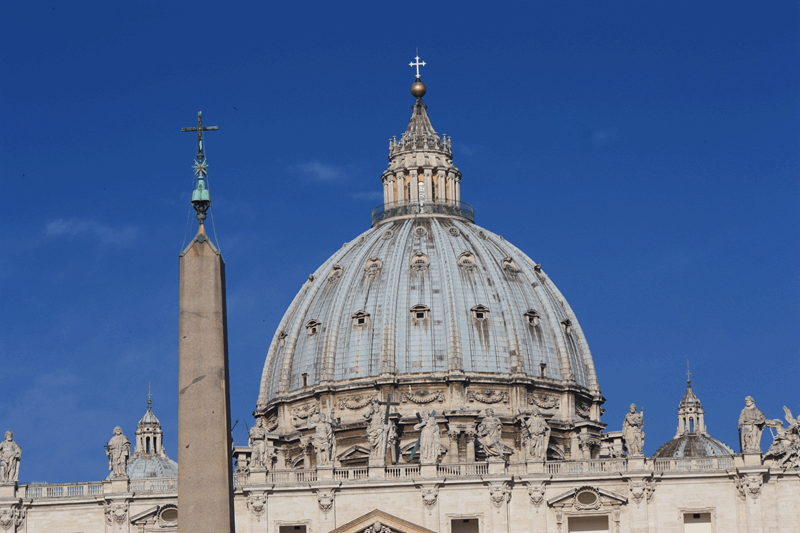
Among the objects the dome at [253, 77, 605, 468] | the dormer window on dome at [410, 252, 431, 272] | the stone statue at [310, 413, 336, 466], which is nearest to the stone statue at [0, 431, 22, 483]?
the stone statue at [310, 413, 336, 466]

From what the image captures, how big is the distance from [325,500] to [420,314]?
37.9 meters

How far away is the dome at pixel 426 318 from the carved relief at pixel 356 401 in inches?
60.6

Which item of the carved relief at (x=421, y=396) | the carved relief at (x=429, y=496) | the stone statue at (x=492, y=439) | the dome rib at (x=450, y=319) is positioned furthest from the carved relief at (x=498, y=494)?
the dome rib at (x=450, y=319)

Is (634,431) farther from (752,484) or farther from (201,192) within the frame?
(201,192)

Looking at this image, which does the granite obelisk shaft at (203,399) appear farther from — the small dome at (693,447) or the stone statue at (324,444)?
the small dome at (693,447)

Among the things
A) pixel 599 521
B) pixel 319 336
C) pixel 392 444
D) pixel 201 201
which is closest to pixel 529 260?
pixel 319 336

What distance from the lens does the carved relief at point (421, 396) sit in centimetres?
11325

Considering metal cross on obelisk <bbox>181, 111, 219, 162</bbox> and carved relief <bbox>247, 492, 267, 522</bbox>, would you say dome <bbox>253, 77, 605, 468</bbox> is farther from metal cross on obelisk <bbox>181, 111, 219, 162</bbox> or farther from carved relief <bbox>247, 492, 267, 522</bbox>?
metal cross on obelisk <bbox>181, 111, 219, 162</bbox>

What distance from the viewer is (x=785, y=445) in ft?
269

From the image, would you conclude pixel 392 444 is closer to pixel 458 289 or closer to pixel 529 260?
pixel 458 289

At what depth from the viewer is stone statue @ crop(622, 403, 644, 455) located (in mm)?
83062

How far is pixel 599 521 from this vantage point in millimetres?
83250

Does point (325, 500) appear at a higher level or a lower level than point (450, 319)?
lower

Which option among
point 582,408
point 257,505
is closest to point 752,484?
point 257,505
